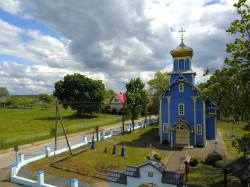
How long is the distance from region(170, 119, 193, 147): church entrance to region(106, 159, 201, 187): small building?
1345cm

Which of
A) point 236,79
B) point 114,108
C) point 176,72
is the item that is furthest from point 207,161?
point 114,108

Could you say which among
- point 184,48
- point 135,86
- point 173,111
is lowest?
point 173,111

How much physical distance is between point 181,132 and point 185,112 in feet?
8.92

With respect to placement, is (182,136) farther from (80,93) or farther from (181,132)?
(80,93)

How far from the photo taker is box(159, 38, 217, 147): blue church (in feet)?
72.5

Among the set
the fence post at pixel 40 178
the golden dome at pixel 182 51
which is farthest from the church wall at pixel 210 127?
the fence post at pixel 40 178

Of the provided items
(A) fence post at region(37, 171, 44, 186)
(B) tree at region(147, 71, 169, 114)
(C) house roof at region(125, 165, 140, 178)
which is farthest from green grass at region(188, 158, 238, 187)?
(B) tree at region(147, 71, 169, 114)

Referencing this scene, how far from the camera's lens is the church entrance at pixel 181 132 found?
21.7m

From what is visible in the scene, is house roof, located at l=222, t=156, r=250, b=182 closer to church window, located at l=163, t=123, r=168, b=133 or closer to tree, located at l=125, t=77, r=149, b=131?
church window, located at l=163, t=123, r=168, b=133

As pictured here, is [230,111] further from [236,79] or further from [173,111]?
[173,111]

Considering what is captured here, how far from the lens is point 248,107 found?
1002 centimetres

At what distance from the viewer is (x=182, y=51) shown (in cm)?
2484

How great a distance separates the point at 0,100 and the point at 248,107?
383 ft

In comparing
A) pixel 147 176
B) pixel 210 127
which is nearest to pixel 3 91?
pixel 210 127
